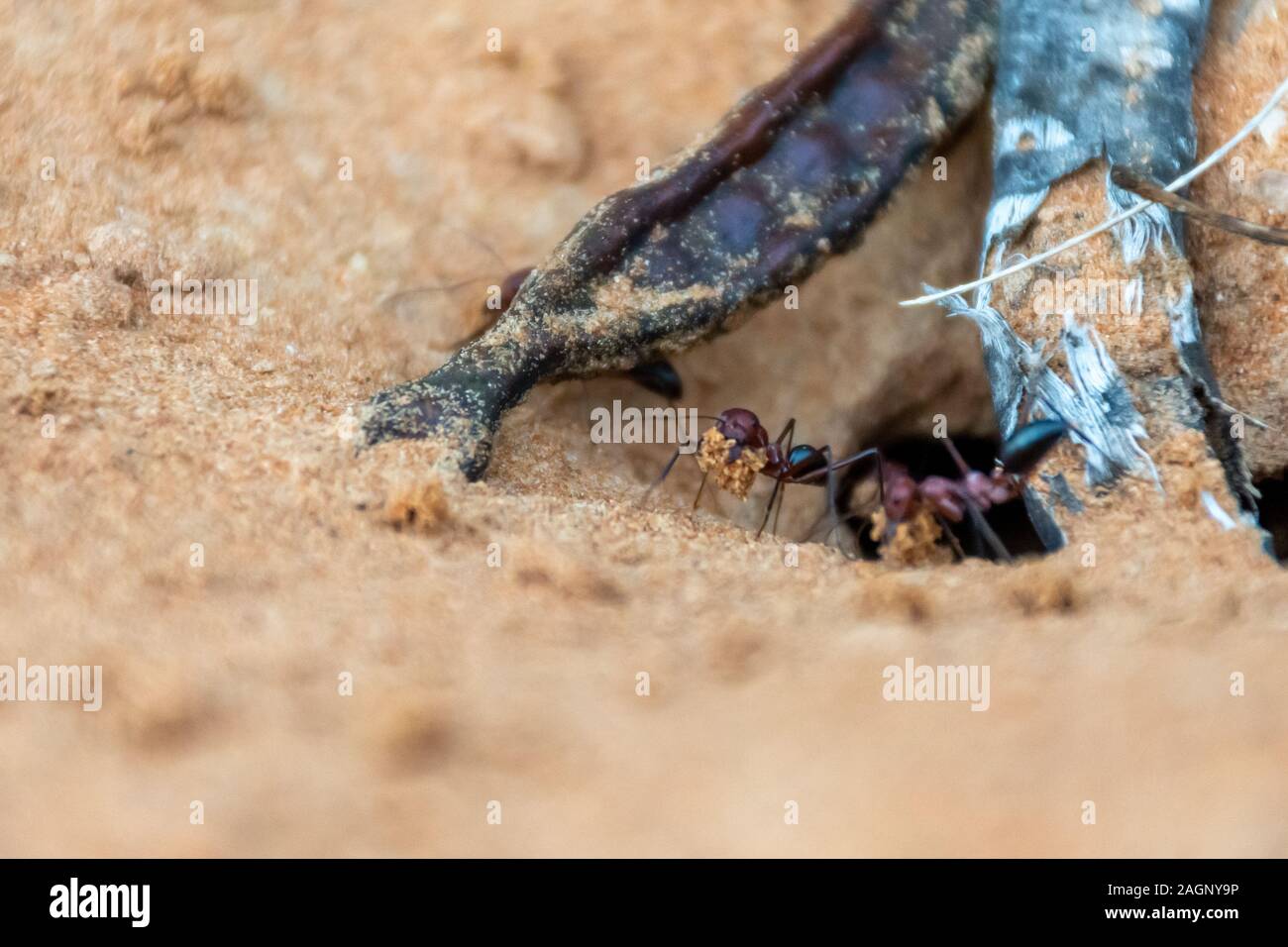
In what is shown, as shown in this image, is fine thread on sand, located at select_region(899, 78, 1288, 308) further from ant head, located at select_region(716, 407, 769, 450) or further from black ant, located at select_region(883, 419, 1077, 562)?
ant head, located at select_region(716, 407, 769, 450)

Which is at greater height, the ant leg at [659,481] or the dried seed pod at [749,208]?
the dried seed pod at [749,208]

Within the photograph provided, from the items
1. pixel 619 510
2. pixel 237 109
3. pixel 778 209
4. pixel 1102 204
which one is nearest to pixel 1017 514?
pixel 1102 204

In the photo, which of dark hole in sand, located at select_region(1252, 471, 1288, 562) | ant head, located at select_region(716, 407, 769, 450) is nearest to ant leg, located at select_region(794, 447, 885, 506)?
ant head, located at select_region(716, 407, 769, 450)

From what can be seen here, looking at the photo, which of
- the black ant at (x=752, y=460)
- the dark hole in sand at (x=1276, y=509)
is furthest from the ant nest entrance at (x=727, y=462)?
the dark hole in sand at (x=1276, y=509)

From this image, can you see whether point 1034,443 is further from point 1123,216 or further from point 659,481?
point 659,481

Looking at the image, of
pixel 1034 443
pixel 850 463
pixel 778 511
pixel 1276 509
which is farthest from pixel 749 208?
pixel 1276 509

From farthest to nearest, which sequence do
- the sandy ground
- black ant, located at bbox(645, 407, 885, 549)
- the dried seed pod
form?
1. black ant, located at bbox(645, 407, 885, 549)
2. the dried seed pod
3. the sandy ground

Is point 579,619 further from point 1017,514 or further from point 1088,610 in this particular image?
point 1017,514

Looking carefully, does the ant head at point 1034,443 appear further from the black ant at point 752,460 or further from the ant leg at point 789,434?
the ant leg at point 789,434
